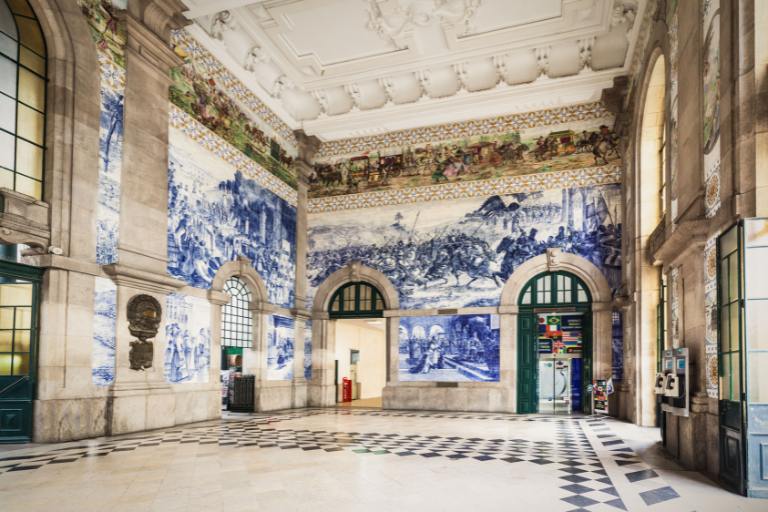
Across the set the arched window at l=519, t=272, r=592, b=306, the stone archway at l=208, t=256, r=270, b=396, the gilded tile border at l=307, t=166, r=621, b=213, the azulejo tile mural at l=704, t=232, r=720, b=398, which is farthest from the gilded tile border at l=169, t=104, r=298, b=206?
the azulejo tile mural at l=704, t=232, r=720, b=398

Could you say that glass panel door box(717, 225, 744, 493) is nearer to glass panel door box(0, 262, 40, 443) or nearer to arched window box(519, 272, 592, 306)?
arched window box(519, 272, 592, 306)

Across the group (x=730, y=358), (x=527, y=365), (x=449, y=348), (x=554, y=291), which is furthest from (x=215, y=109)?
(x=730, y=358)

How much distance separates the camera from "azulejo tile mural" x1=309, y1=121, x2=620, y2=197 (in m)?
17.5

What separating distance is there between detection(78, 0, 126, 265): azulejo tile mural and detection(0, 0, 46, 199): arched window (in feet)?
3.34

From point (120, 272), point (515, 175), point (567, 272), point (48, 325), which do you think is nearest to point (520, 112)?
point (515, 175)

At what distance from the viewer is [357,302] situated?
19484 mm

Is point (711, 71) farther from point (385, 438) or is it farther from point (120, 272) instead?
point (120, 272)

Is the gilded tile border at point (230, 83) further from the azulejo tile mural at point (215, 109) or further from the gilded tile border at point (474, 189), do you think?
the gilded tile border at point (474, 189)

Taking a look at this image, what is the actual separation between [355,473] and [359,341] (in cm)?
1724

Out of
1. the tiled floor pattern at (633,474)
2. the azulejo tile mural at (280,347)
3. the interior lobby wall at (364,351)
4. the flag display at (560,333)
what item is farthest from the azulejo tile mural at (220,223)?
the tiled floor pattern at (633,474)

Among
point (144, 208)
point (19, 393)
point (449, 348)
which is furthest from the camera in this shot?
point (449, 348)

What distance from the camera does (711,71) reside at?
8.23 metres

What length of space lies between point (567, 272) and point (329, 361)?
25.7 feet

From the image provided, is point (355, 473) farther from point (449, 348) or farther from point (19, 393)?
point (449, 348)
